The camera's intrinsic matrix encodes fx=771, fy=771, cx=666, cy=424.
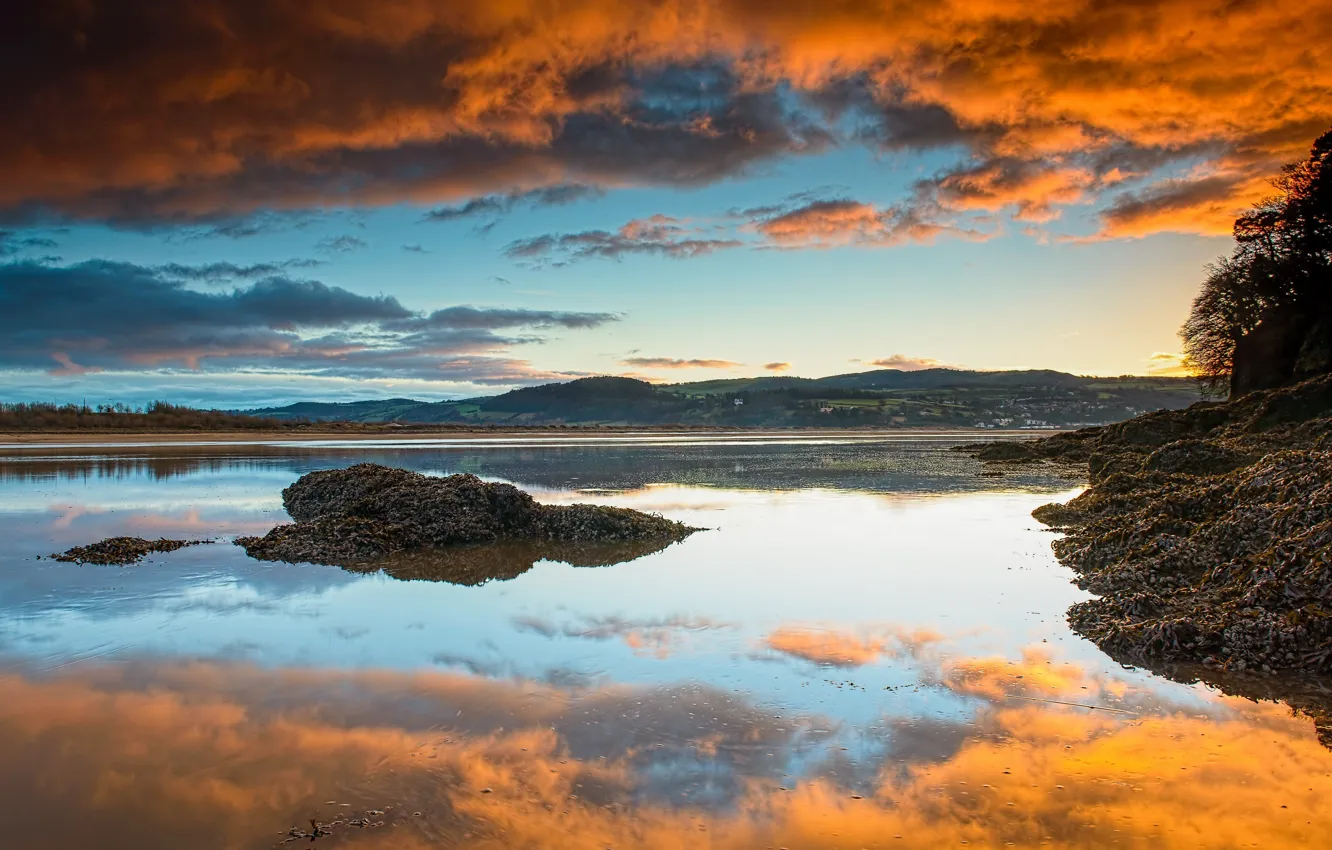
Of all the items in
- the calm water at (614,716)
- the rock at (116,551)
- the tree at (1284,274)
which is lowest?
the calm water at (614,716)

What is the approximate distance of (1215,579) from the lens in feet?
27.2

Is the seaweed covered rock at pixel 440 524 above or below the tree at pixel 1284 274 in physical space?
below

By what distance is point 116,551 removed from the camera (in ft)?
39.0

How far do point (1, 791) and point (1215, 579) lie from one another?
10.5 meters

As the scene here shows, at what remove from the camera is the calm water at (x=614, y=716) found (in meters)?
4.12

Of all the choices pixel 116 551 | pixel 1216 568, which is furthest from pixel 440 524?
pixel 1216 568

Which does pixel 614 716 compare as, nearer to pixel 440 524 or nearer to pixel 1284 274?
pixel 440 524

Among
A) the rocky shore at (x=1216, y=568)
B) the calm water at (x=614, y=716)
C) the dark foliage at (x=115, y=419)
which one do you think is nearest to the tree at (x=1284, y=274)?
the rocky shore at (x=1216, y=568)

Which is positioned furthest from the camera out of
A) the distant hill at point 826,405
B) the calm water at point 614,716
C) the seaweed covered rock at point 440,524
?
the distant hill at point 826,405

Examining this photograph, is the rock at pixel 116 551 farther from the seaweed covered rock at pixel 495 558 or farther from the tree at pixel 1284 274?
the tree at pixel 1284 274

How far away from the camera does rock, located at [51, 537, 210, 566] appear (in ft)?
37.8

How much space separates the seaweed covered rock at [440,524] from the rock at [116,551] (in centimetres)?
119

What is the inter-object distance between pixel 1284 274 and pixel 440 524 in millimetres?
38251

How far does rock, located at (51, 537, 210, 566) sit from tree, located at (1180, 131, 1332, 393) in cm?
3590
